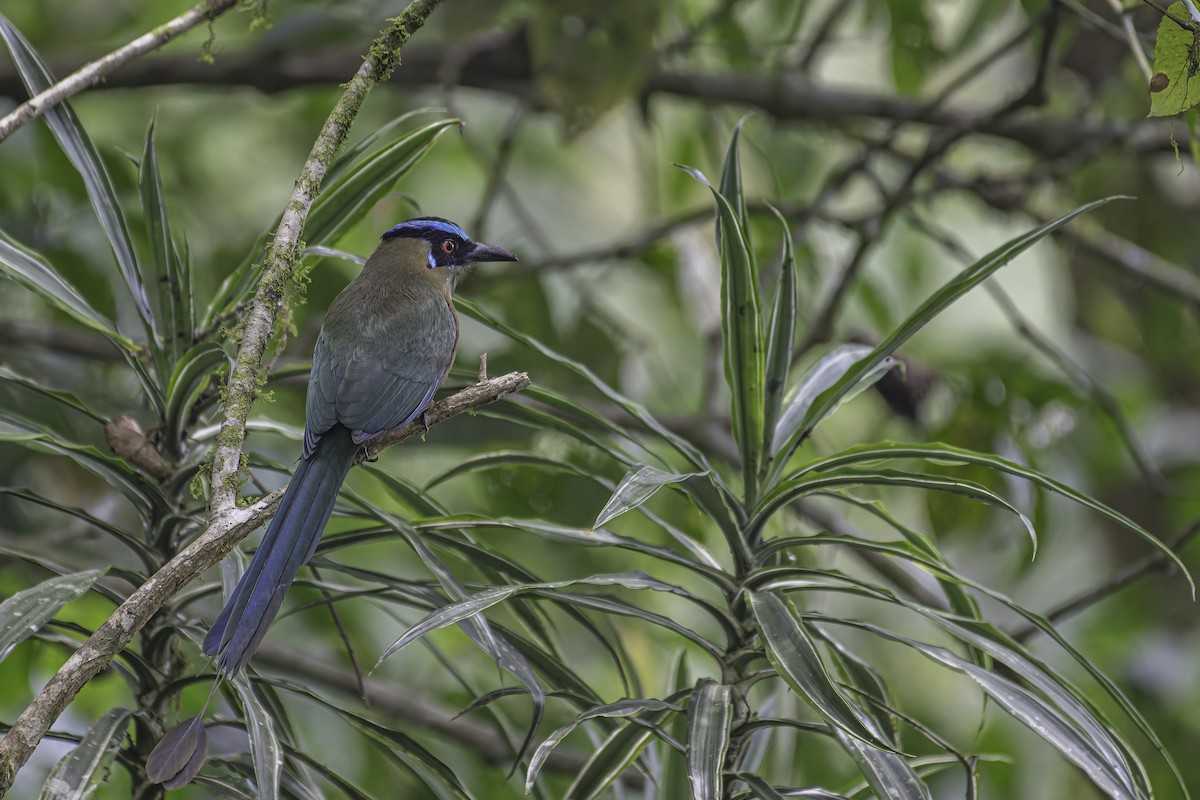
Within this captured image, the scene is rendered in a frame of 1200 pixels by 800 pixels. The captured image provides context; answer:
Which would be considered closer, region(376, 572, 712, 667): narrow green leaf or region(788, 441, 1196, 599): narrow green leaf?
region(376, 572, 712, 667): narrow green leaf

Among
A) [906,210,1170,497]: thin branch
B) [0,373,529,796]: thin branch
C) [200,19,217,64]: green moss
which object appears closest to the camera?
[0,373,529,796]: thin branch

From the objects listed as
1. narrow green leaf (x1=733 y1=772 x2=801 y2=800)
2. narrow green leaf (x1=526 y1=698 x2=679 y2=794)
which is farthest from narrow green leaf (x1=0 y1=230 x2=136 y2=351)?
narrow green leaf (x1=733 y1=772 x2=801 y2=800)

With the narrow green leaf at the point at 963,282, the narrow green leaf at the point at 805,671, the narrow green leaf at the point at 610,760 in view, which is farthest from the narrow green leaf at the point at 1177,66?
the narrow green leaf at the point at 610,760

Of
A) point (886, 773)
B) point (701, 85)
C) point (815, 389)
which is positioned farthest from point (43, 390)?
point (701, 85)

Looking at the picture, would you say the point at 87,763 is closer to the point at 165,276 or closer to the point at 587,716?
the point at 587,716

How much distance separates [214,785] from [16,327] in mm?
1982

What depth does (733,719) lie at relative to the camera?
2049 mm

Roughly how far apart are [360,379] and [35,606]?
0.68 metres

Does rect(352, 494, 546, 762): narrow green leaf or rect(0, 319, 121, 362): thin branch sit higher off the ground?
rect(0, 319, 121, 362): thin branch

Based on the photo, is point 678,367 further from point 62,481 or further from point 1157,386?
point 62,481

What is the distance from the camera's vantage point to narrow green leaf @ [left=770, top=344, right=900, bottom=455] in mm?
2107

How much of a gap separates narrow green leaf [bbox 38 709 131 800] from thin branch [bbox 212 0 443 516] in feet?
1.59

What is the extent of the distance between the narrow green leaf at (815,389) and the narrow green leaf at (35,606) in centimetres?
116

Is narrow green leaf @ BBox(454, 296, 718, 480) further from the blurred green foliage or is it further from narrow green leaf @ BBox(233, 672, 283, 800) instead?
narrow green leaf @ BBox(233, 672, 283, 800)
